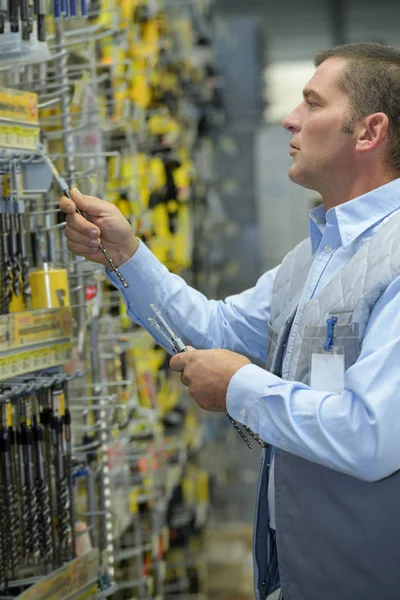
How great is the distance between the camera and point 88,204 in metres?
2.10

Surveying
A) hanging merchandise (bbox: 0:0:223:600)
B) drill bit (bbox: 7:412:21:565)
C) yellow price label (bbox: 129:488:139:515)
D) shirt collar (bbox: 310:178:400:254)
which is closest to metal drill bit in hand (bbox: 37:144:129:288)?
hanging merchandise (bbox: 0:0:223:600)

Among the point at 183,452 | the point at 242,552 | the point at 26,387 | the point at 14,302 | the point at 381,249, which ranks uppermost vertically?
the point at 381,249

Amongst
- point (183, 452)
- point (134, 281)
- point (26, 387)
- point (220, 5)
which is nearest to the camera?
point (26, 387)

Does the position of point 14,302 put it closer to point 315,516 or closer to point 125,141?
point 315,516

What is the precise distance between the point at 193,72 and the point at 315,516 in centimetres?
395

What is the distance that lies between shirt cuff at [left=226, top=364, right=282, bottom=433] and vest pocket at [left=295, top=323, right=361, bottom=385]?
0.15m

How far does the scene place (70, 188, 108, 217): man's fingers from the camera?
82.0 inches

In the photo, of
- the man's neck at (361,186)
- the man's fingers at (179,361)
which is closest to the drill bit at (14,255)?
the man's fingers at (179,361)

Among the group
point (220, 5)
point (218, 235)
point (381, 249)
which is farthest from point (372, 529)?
point (220, 5)

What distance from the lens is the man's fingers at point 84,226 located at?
2.06m

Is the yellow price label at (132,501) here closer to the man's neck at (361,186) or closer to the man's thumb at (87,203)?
the man's thumb at (87,203)

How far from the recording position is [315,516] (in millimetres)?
1854

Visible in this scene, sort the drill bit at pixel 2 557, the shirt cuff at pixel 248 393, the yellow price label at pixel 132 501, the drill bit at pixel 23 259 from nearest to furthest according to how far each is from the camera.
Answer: the shirt cuff at pixel 248 393 → the drill bit at pixel 2 557 → the drill bit at pixel 23 259 → the yellow price label at pixel 132 501

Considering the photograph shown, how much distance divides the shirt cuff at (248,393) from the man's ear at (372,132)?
60 cm
